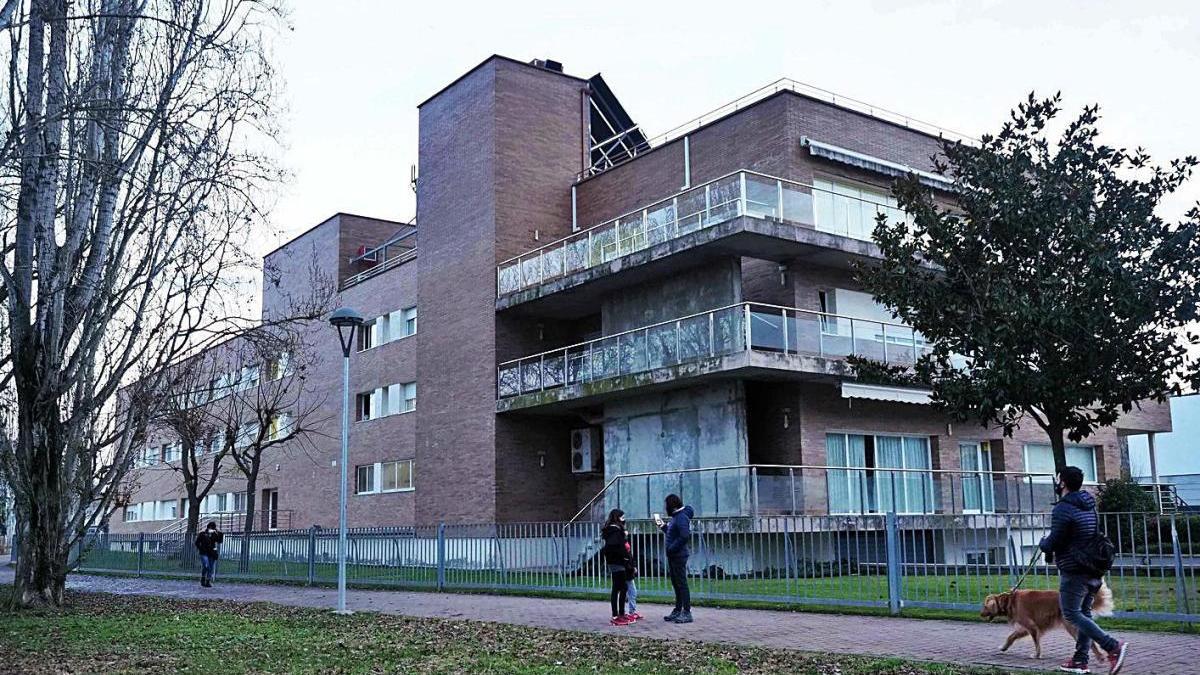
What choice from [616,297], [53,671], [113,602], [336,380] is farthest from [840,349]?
[336,380]

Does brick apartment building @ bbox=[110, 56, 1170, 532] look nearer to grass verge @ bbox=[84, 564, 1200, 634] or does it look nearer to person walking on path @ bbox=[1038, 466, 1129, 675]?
grass verge @ bbox=[84, 564, 1200, 634]

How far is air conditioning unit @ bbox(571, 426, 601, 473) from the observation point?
106 feet

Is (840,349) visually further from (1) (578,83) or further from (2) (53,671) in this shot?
(2) (53,671)

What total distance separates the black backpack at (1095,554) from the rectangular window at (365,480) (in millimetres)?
31142

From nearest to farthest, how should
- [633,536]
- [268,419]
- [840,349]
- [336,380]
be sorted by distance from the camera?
[633,536]
[840,349]
[268,419]
[336,380]

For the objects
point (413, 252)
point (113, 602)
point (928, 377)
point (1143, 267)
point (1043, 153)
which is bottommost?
point (113, 602)

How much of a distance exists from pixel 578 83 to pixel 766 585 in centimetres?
2204

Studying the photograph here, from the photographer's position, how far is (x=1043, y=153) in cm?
1702

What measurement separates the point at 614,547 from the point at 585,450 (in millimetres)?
17297

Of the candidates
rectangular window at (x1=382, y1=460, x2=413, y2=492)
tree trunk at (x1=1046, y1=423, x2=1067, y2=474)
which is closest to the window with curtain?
Answer: tree trunk at (x1=1046, y1=423, x2=1067, y2=474)

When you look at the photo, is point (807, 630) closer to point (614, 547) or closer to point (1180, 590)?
point (614, 547)

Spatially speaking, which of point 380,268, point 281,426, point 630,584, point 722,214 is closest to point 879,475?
point 722,214

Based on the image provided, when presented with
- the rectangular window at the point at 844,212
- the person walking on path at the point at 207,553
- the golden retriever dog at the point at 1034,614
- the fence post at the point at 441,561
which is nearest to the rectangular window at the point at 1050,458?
the rectangular window at the point at 844,212

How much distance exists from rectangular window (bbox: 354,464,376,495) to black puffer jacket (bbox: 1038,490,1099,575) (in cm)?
3094
